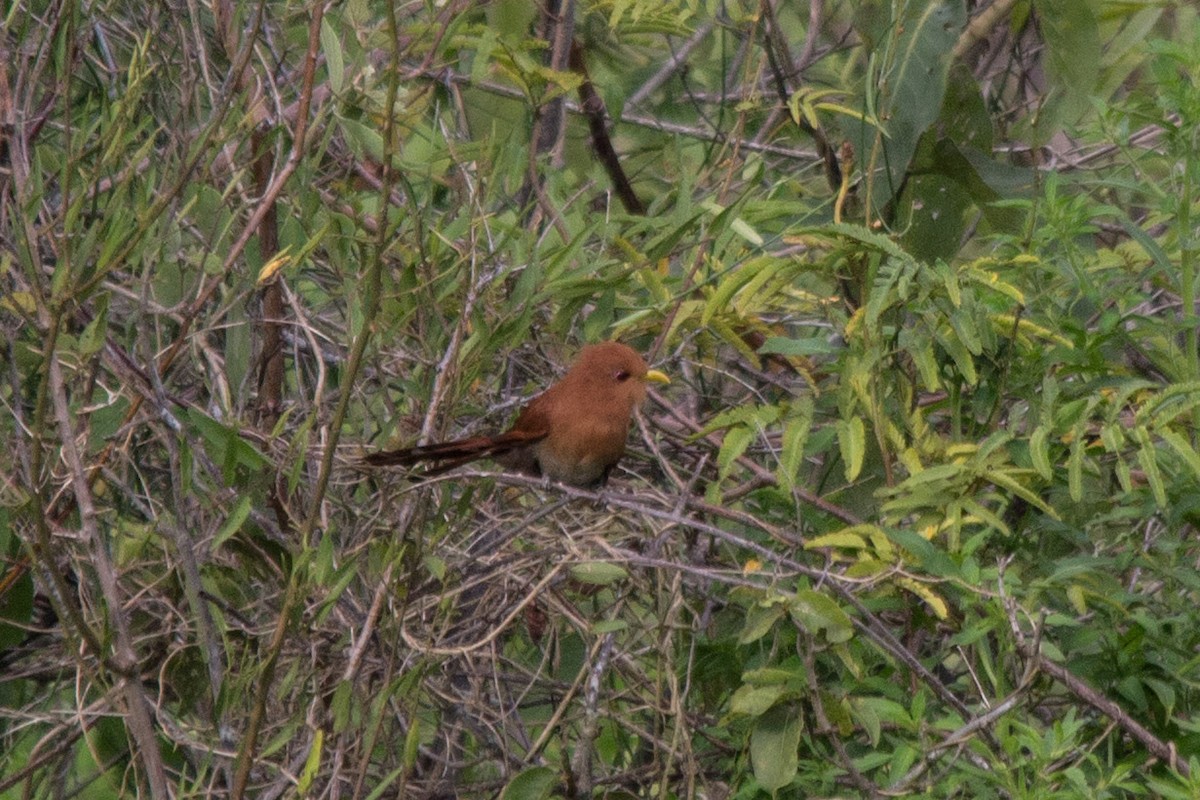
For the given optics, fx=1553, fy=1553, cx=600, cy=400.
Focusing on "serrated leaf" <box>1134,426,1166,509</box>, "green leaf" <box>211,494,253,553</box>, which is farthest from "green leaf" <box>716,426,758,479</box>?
"green leaf" <box>211,494,253,553</box>

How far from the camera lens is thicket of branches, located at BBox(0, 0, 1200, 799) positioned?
8.54 feet

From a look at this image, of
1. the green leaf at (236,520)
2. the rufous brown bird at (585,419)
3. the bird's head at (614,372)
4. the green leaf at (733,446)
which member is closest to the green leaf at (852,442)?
the green leaf at (733,446)

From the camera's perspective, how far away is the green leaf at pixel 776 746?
2668 millimetres

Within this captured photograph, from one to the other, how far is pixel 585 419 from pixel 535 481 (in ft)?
1.22

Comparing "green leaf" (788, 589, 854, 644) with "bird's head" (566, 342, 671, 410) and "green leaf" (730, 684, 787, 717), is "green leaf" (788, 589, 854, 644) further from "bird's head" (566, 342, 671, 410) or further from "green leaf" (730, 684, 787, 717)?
"bird's head" (566, 342, 671, 410)

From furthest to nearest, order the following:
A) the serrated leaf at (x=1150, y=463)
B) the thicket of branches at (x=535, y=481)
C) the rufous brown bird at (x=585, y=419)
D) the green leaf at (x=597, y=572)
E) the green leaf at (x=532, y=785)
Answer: the rufous brown bird at (x=585, y=419) < the green leaf at (x=597, y=572) < the green leaf at (x=532, y=785) < the thicket of branches at (x=535, y=481) < the serrated leaf at (x=1150, y=463)

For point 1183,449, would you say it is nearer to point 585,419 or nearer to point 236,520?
point 585,419

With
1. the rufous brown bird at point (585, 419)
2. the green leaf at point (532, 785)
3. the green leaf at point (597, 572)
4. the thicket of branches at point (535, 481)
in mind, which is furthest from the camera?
the rufous brown bird at point (585, 419)

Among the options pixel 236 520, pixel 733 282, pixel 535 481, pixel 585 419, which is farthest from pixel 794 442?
pixel 236 520

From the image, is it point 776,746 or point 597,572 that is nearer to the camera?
point 776,746

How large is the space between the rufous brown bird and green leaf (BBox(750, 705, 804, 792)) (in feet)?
2.78

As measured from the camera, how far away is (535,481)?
3146 mm

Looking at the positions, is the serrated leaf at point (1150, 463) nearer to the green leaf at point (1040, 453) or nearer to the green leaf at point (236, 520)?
the green leaf at point (1040, 453)

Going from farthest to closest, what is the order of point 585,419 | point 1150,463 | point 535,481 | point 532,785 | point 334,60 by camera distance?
point 585,419 → point 535,481 → point 334,60 → point 532,785 → point 1150,463
